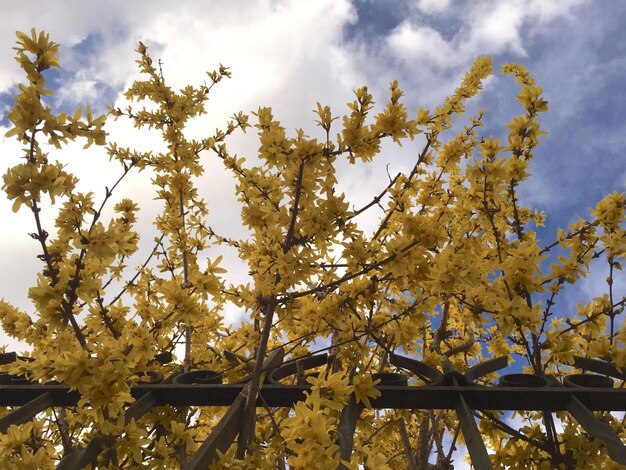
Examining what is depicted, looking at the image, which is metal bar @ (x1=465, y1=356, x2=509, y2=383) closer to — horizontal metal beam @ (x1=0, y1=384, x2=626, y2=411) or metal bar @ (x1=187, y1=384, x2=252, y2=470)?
horizontal metal beam @ (x1=0, y1=384, x2=626, y2=411)

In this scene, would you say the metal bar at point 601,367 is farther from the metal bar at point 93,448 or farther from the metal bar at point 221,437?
the metal bar at point 93,448

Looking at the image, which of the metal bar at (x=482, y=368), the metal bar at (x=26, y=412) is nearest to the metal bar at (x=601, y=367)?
the metal bar at (x=482, y=368)

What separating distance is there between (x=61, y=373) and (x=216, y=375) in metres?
0.71

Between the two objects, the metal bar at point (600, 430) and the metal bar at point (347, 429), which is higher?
the metal bar at point (600, 430)

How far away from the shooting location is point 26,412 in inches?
75.7

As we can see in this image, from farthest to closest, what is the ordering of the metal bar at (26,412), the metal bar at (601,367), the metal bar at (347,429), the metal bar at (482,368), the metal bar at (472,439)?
1. the metal bar at (601,367)
2. the metal bar at (482,368)
3. the metal bar at (26,412)
4. the metal bar at (347,429)
5. the metal bar at (472,439)

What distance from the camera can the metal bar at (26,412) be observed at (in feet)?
6.07

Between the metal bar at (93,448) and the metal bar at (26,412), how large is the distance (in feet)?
0.96

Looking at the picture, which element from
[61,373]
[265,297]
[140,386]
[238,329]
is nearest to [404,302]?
[265,297]

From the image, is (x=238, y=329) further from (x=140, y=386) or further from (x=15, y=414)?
(x=15, y=414)

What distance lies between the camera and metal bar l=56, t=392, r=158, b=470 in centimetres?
166

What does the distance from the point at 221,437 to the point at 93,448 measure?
502mm

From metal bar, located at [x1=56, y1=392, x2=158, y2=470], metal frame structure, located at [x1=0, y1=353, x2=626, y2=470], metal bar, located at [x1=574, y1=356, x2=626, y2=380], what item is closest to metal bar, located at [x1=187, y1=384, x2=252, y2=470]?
metal frame structure, located at [x1=0, y1=353, x2=626, y2=470]

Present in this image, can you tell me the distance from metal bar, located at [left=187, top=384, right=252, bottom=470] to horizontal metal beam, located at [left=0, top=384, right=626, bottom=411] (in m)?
0.10
